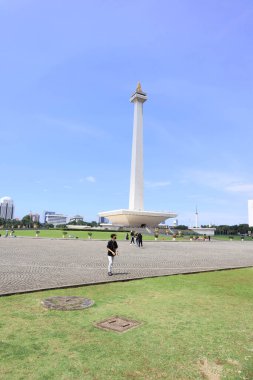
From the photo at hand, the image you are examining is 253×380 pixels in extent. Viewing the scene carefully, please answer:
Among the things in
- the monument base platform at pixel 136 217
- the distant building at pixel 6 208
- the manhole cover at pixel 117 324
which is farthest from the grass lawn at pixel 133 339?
the distant building at pixel 6 208

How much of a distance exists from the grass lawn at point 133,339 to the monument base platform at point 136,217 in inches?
2467

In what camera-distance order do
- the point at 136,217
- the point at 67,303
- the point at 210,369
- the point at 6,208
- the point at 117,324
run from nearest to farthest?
the point at 210,369
the point at 117,324
the point at 67,303
the point at 136,217
the point at 6,208

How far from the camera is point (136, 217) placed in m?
72.3

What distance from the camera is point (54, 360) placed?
13.7 feet

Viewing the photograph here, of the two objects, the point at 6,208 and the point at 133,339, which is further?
the point at 6,208

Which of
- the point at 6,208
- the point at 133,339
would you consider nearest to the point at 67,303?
the point at 133,339

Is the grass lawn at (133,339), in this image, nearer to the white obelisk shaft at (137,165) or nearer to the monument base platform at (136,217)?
the monument base platform at (136,217)

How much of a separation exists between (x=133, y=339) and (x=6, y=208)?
191m

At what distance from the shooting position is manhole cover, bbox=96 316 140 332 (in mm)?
5438

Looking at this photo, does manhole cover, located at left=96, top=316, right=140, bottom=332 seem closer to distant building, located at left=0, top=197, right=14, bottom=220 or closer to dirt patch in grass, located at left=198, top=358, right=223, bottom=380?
dirt patch in grass, located at left=198, top=358, right=223, bottom=380

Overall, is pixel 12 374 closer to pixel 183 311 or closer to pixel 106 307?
pixel 106 307

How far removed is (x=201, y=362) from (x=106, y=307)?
3010mm

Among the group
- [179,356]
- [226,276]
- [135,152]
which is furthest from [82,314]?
[135,152]

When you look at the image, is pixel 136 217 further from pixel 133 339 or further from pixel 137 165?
pixel 133 339
